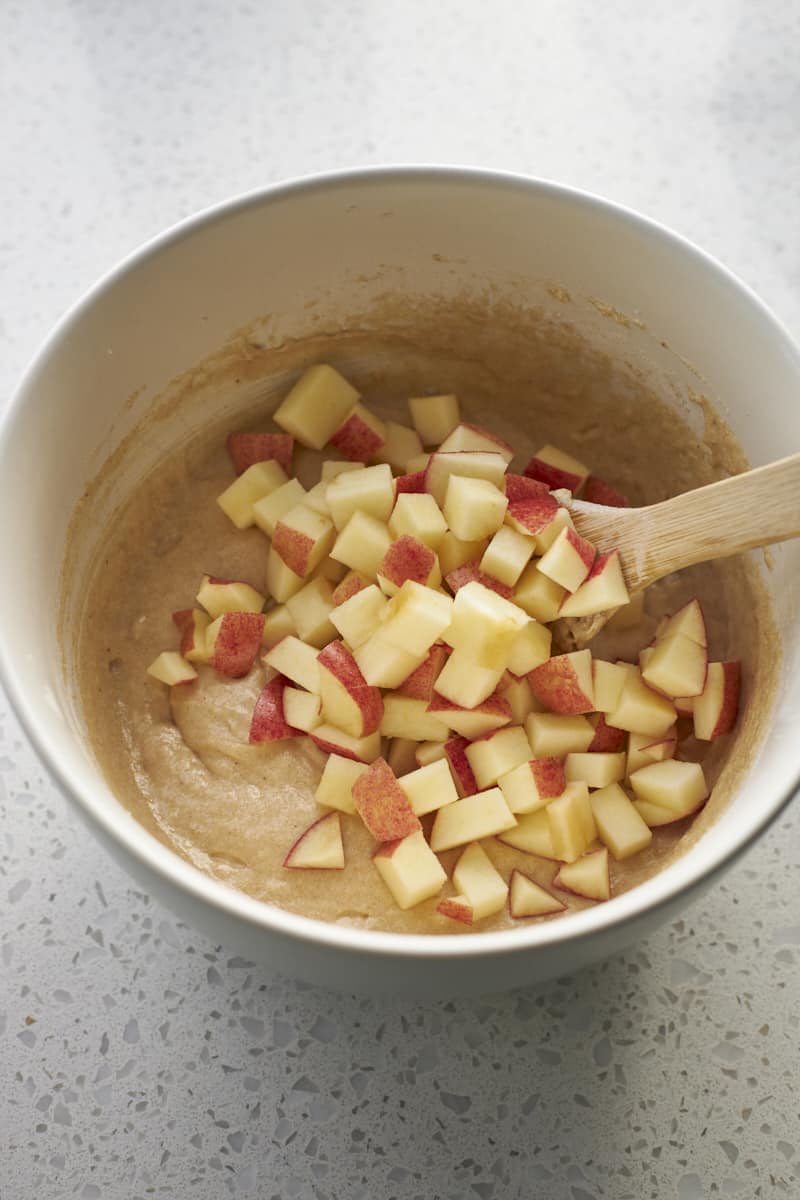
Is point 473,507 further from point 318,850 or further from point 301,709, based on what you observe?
point 318,850

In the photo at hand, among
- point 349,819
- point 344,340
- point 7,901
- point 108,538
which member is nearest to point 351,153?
point 344,340

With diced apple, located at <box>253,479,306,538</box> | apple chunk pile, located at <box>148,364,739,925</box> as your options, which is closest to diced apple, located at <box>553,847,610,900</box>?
apple chunk pile, located at <box>148,364,739,925</box>

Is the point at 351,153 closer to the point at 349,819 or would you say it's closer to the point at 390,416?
the point at 390,416

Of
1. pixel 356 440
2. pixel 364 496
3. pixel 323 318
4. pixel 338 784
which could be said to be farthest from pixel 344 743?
pixel 323 318

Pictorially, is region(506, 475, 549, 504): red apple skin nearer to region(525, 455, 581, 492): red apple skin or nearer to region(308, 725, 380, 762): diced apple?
region(525, 455, 581, 492): red apple skin

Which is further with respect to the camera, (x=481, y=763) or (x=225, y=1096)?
(x=481, y=763)

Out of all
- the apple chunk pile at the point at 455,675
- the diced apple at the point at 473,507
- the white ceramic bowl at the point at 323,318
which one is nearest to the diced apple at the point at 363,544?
the apple chunk pile at the point at 455,675
